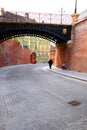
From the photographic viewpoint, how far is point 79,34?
90.5ft

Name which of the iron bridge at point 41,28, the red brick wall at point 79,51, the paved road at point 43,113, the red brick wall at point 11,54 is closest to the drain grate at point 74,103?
the paved road at point 43,113

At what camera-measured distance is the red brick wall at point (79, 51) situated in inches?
997

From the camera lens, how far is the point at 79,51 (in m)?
27.0

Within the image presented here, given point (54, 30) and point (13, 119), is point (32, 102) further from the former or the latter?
point (54, 30)

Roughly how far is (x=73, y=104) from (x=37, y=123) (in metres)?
2.61

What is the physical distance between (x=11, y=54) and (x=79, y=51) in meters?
28.4

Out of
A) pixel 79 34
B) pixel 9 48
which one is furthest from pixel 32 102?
pixel 9 48

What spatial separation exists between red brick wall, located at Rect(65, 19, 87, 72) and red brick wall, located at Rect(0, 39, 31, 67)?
1692cm

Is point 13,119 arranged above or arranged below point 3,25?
below

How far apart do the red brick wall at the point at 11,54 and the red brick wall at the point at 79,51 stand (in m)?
16.9

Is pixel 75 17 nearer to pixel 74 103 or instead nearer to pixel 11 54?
pixel 74 103

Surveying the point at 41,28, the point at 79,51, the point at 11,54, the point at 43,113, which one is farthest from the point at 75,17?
the point at 11,54

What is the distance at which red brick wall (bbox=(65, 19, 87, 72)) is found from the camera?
25.3 metres

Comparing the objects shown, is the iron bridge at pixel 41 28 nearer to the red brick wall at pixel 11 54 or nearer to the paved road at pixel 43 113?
the red brick wall at pixel 11 54
